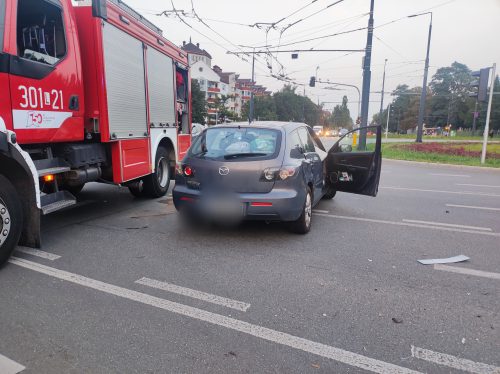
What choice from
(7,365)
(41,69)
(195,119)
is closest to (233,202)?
(41,69)

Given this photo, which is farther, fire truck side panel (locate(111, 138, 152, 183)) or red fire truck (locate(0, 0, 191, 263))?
fire truck side panel (locate(111, 138, 152, 183))

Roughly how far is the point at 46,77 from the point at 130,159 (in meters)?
1.96

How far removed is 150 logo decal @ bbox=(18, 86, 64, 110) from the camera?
13.4 ft

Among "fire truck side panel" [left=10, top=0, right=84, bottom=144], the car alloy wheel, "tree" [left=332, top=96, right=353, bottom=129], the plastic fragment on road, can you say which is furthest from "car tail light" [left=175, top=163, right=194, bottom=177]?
"tree" [left=332, top=96, right=353, bottom=129]

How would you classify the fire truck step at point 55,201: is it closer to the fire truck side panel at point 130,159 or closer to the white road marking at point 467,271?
the fire truck side panel at point 130,159

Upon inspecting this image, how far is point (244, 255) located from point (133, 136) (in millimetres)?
2926

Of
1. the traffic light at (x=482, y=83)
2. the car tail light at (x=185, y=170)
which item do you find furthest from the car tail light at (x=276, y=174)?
the traffic light at (x=482, y=83)

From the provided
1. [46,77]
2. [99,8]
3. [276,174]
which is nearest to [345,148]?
[276,174]

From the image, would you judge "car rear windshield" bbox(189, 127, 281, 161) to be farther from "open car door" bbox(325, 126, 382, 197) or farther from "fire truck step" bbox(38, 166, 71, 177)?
"open car door" bbox(325, 126, 382, 197)

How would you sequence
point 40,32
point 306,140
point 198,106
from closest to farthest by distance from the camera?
1. point 40,32
2. point 306,140
3. point 198,106

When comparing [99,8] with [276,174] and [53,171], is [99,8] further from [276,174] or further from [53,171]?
[276,174]

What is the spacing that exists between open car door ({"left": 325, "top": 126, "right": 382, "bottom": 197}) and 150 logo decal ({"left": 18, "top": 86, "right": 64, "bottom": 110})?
4484mm

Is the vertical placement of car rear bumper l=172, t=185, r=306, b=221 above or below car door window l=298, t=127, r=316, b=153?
below

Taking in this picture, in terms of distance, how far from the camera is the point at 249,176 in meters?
4.95
